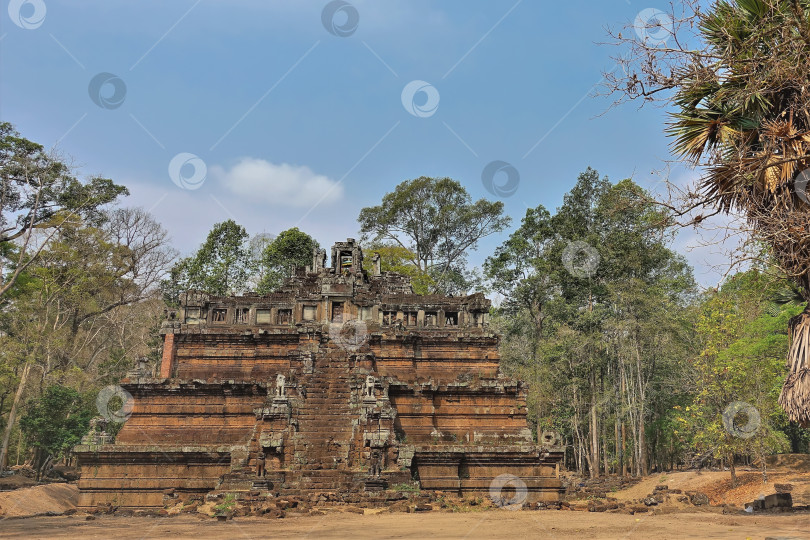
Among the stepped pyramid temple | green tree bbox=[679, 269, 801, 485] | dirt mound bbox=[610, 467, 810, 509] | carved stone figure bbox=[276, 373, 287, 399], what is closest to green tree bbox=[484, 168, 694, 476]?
dirt mound bbox=[610, 467, 810, 509]

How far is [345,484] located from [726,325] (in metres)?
17.2

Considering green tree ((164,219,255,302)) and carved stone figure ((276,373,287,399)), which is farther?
green tree ((164,219,255,302))

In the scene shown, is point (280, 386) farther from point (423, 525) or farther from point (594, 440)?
point (594, 440)

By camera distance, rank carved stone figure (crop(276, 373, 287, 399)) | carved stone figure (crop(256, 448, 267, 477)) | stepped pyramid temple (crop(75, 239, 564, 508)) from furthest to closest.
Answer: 1. carved stone figure (crop(276, 373, 287, 399))
2. stepped pyramid temple (crop(75, 239, 564, 508))
3. carved stone figure (crop(256, 448, 267, 477))

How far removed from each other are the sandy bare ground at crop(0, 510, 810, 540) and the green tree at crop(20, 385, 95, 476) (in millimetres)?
18002

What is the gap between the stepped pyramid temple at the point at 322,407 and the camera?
22172 mm

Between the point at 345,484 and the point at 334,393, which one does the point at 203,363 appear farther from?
the point at 345,484

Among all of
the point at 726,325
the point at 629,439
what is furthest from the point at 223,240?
the point at 726,325

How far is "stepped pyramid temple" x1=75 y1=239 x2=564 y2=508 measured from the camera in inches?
873

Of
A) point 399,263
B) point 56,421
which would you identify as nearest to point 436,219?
point 399,263

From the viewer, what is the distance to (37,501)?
22.0 meters

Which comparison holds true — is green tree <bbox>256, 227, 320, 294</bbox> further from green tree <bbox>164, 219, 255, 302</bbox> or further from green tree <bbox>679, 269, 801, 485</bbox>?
green tree <bbox>679, 269, 801, 485</bbox>

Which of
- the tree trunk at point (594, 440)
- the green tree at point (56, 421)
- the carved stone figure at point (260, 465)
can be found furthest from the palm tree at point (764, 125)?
the green tree at point (56, 421)

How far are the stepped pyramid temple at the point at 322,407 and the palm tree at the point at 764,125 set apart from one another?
13.1 m
